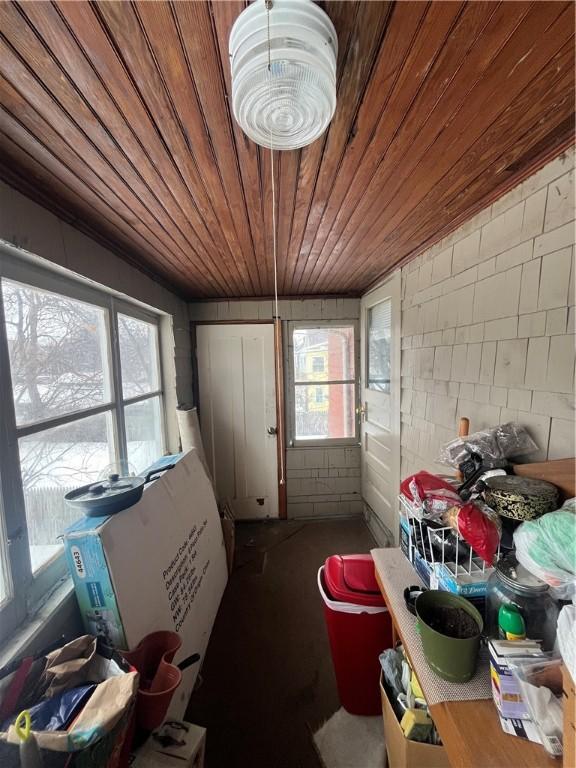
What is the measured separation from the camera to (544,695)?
60 cm

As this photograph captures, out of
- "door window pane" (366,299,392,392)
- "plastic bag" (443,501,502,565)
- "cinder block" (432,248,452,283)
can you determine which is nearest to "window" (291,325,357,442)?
"door window pane" (366,299,392,392)

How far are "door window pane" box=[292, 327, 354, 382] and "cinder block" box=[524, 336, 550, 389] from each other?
6.52ft

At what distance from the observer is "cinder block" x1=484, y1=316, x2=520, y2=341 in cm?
115

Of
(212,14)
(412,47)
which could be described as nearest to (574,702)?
(412,47)

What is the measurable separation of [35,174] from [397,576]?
6.63 ft

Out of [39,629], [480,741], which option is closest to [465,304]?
[480,741]

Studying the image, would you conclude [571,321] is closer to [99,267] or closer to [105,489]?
[105,489]

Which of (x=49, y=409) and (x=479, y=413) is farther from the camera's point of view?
(x=479, y=413)

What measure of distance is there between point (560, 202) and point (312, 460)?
2.70 metres

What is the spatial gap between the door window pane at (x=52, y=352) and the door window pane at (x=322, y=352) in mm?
1837

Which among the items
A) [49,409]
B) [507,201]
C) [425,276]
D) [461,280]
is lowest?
[49,409]

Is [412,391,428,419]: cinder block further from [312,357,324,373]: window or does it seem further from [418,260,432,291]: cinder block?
[312,357,324,373]: window

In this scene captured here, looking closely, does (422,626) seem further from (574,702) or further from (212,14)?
(212,14)

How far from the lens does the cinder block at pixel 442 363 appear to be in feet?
5.17
